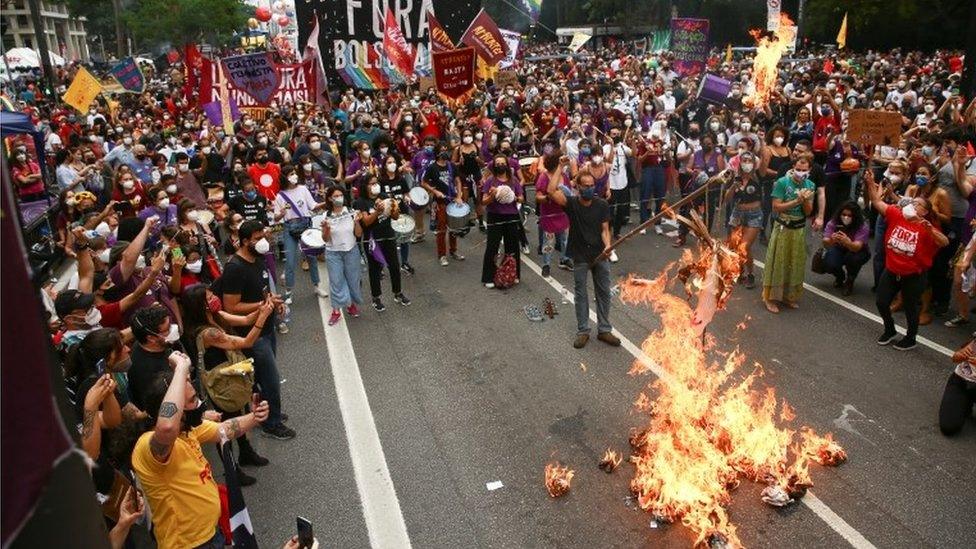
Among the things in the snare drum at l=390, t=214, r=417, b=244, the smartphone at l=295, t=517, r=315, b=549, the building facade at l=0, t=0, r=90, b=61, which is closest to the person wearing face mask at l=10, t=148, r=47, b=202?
the snare drum at l=390, t=214, r=417, b=244

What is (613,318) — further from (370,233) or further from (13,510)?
(13,510)

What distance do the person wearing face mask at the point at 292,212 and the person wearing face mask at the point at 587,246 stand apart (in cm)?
352

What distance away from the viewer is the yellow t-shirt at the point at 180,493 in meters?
3.83

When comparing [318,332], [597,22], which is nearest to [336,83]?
[318,332]

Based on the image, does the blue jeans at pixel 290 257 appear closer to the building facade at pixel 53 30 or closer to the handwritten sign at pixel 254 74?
the handwritten sign at pixel 254 74

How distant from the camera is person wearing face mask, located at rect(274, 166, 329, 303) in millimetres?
9770

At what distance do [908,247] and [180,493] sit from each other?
22.8 feet

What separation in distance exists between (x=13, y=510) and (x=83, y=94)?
1724cm

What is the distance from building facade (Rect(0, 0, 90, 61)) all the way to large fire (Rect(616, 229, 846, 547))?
9182 centimetres

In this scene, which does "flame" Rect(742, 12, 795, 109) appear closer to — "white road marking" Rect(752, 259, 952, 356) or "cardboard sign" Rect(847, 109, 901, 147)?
"cardboard sign" Rect(847, 109, 901, 147)

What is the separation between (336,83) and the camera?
2252 cm

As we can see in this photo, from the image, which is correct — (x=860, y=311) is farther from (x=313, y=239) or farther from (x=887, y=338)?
(x=313, y=239)

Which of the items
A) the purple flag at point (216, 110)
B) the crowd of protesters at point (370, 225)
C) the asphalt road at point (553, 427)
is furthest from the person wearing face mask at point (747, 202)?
the purple flag at point (216, 110)

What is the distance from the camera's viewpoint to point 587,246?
819 cm
